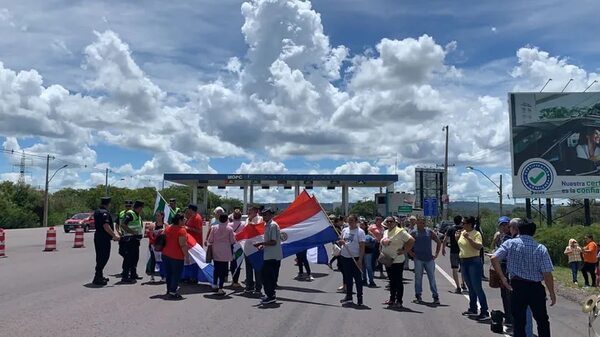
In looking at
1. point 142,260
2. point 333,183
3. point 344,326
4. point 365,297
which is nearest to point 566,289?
point 365,297

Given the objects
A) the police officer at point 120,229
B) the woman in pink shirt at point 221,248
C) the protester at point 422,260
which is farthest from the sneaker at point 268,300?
the police officer at point 120,229

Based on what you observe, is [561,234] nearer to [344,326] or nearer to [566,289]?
[566,289]

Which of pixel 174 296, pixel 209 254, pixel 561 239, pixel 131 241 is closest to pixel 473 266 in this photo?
pixel 209 254

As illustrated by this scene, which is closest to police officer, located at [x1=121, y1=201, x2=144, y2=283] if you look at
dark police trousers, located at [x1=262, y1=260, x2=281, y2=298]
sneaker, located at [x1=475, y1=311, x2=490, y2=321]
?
dark police trousers, located at [x1=262, y1=260, x2=281, y2=298]

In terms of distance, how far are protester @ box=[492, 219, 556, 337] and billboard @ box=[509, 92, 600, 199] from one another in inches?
1164

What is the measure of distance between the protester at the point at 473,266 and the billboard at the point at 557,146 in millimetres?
26737

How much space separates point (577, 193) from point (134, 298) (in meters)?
30.8

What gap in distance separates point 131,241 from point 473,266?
25.1ft

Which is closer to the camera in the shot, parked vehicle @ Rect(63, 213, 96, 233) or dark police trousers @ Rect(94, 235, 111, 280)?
dark police trousers @ Rect(94, 235, 111, 280)

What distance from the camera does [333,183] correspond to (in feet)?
221

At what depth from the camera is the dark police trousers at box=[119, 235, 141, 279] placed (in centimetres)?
1303

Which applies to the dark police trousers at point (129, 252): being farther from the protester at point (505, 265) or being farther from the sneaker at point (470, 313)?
the protester at point (505, 265)

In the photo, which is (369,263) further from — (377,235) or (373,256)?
(377,235)

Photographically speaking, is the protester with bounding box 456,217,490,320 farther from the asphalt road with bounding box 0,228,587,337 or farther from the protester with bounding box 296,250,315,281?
the protester with bounding box 296,250,315,281
